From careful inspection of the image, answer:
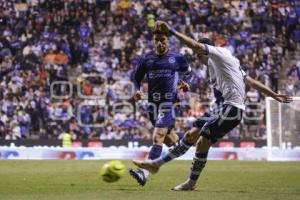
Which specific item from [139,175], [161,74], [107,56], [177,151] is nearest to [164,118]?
[161,74]

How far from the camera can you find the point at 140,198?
1098 centimetres

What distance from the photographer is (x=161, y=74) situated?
14188 mm

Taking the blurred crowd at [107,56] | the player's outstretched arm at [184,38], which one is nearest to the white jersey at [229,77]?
the player's outstretched arm at [184,38]

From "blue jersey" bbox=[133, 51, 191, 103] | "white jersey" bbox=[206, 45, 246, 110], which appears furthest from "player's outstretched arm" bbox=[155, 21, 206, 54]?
"blue jersey" bbox=[133, 51, 191, 103]

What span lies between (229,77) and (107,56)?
794 inches

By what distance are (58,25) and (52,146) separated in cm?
737

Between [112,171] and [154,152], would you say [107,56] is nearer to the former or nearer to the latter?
[154,152]

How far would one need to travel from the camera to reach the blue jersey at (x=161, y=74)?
14.2 meters

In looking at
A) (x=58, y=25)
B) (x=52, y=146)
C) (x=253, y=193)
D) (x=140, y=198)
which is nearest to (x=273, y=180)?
(x=253, y=193)

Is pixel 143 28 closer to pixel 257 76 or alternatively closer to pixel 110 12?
pixel 110 12

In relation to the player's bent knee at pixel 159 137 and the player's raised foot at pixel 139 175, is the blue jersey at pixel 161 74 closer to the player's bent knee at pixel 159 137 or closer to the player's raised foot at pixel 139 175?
the player's bent knee at pixel 159 137

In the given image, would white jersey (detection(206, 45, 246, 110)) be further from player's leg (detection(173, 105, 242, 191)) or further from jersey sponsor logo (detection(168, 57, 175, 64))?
jersey sponsor logo (detection(168, 57, 175, 64))

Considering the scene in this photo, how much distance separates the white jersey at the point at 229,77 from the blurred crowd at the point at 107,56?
1556cm

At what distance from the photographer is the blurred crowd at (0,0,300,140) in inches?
1127
